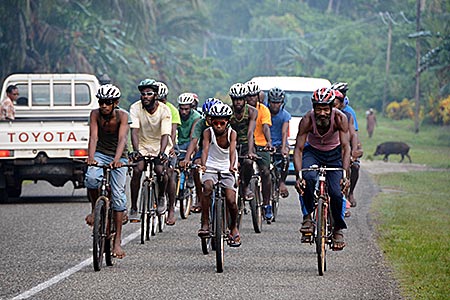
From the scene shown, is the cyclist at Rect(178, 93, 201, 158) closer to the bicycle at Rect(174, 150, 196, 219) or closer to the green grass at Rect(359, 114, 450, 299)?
the bicycle at Rect(174, 150, 196, 219)

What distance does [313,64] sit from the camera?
80.4 m

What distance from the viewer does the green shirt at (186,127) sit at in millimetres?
16031

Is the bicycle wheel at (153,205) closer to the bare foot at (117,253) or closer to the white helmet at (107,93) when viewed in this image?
the bare foot at (117,253)

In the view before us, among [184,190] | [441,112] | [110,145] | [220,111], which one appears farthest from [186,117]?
[441,112]

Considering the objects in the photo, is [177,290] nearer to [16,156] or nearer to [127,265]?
[127,265]

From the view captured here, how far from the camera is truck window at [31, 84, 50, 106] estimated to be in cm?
2142

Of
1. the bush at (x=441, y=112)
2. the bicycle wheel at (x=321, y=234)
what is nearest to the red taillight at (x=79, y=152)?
the bicycle wheel at (x=321, y=234)

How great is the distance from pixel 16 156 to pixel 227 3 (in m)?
79.4

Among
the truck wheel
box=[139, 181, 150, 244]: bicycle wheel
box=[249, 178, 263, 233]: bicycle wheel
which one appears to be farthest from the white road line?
the truck wheel

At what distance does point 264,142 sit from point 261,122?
12.3 inches

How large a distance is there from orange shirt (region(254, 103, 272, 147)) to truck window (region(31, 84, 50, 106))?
23.4ft

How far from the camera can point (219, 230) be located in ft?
36.6

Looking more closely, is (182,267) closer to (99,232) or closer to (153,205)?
(99,232)

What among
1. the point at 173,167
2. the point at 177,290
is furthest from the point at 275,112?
the point at 177,290
